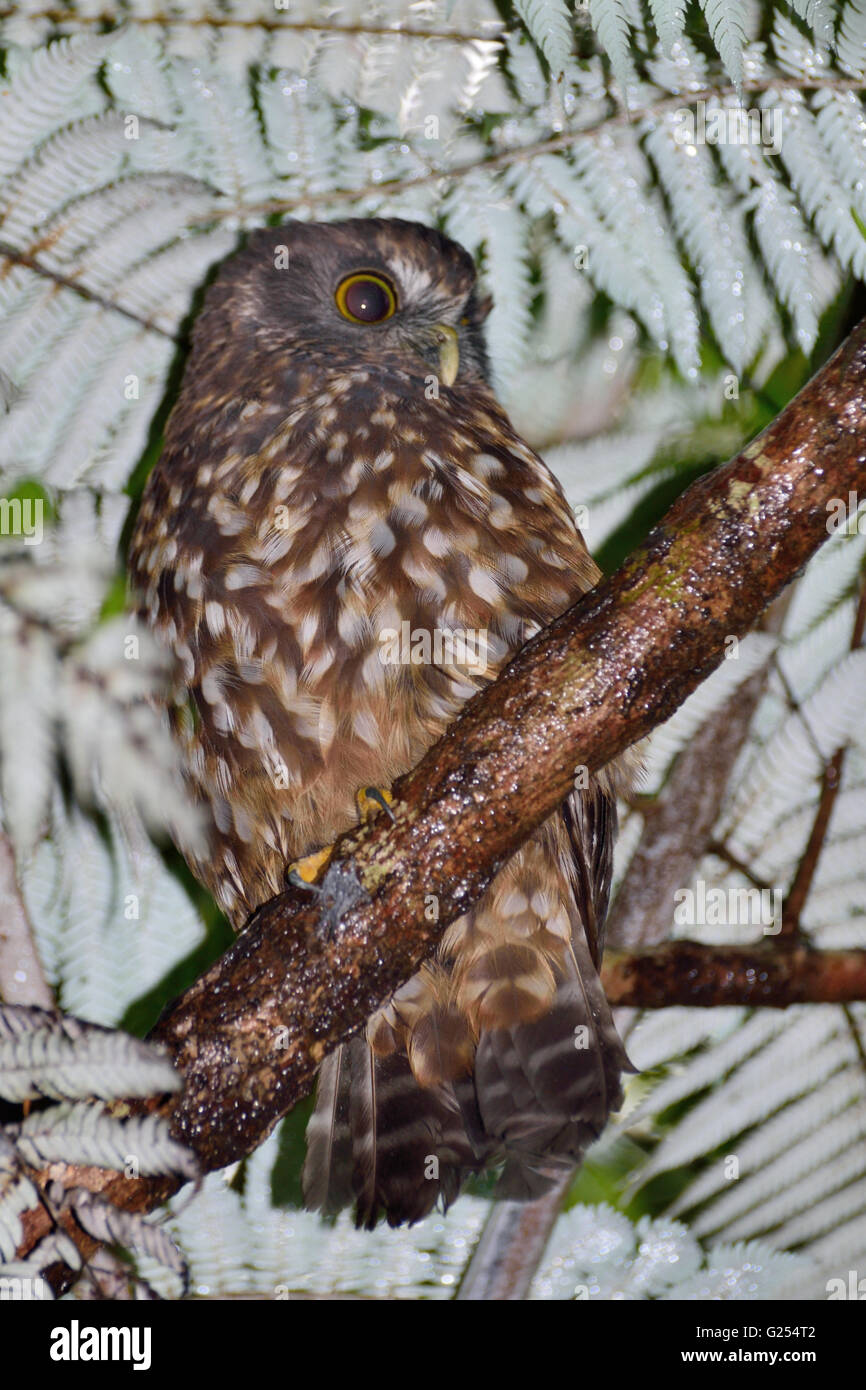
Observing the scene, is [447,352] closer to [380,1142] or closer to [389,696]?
[389,696]

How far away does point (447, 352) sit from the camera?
2406 millimetres

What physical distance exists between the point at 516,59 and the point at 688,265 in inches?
19.7

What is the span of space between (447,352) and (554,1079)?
1.44 meters

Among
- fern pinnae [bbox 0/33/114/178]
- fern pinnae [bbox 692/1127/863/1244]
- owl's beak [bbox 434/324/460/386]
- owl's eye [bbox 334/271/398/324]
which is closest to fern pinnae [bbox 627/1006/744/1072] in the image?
fern pinnae [bbox 692/1127/863/1244]

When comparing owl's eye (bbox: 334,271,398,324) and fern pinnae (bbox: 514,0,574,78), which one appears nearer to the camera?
fern pinnae (bbox: 514,0,574,78)

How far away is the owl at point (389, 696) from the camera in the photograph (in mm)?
1908

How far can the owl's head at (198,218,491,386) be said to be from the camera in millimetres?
2389

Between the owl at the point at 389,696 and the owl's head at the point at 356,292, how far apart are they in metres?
0.23

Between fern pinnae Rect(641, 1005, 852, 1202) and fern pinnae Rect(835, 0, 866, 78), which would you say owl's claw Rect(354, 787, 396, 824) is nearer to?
fern pinnae Rect(641, 1005, 852, 1202)

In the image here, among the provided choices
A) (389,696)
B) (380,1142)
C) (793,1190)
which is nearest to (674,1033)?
(793,1190)

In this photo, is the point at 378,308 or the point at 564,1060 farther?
the point at 378,308
